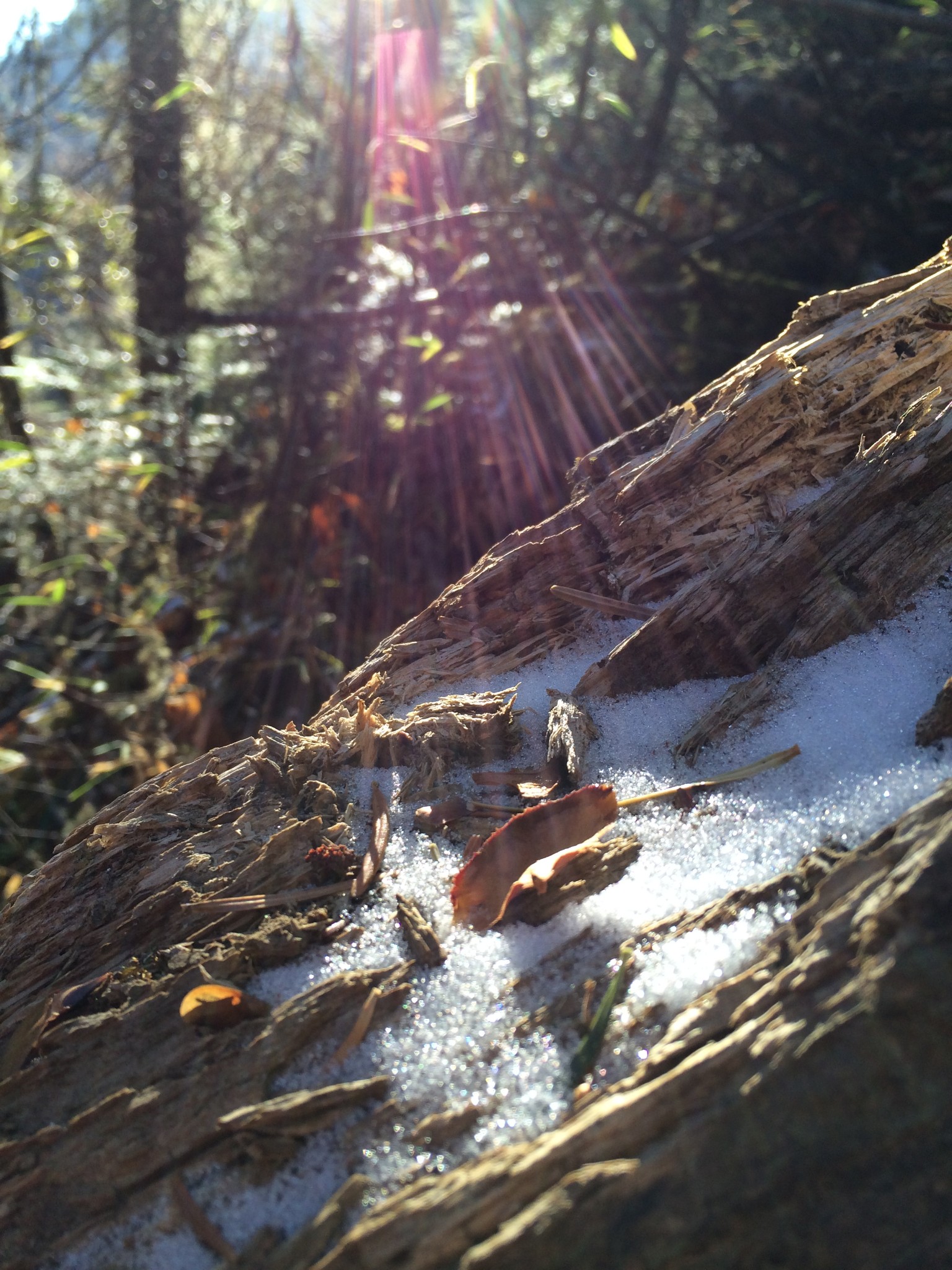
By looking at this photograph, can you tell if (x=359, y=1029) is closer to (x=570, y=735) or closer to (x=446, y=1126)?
(x=446, y=1126)

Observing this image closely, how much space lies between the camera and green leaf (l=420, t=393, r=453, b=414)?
403 centimetres

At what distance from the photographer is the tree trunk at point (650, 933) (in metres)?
0.92

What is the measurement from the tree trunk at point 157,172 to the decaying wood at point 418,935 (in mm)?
4741

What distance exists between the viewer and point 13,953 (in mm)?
1604

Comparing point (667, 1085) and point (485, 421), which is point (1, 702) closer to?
point (485, 421)

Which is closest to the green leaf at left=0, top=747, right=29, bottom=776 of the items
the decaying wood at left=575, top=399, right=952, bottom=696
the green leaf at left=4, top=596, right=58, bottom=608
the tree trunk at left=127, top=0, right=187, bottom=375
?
the green leaf at left=4, top=596, right=58, bottom=608

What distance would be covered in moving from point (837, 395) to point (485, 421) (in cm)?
233

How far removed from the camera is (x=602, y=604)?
198 centimetres

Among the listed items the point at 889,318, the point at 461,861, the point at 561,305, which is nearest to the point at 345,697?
the point at 461,861

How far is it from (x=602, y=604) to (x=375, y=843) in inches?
30.2

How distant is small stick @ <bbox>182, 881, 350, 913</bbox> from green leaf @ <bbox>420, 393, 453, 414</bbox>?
292 centimetres

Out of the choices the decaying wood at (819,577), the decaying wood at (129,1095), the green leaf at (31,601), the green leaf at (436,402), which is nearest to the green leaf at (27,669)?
the green leaf at (31,601)

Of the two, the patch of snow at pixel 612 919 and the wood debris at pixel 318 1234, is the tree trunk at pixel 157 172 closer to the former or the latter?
the patch of snow at pixel 612 919

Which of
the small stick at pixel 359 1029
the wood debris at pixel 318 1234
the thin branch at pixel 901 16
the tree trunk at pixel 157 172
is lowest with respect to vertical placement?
the wood debris at pixel 318 1234
